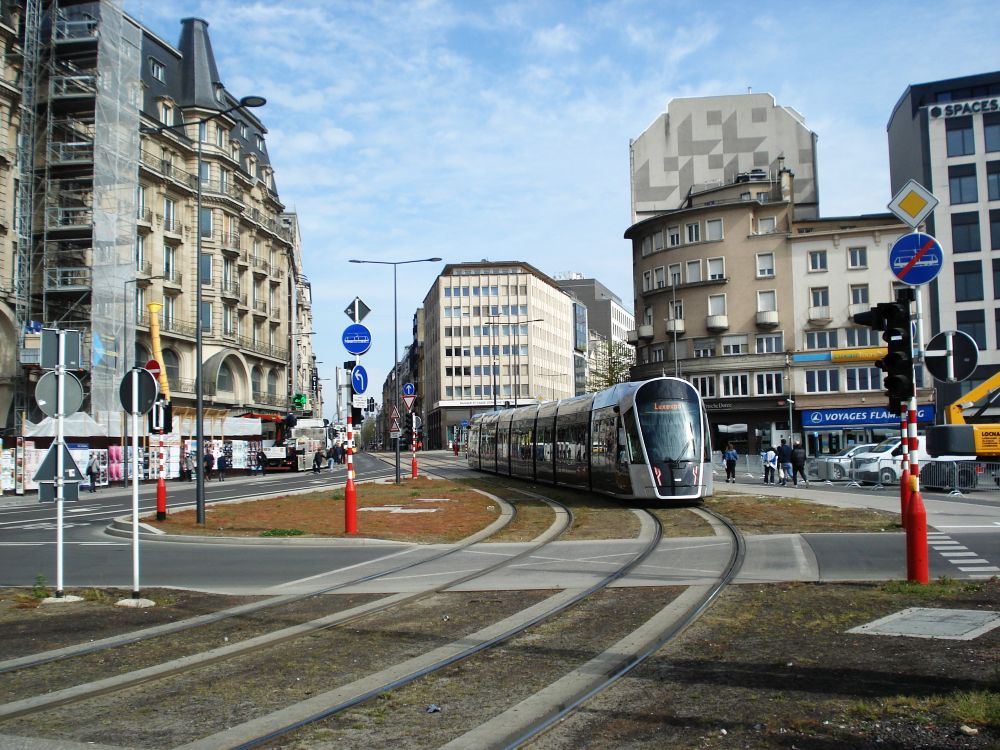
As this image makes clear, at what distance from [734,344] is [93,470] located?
4423 cm

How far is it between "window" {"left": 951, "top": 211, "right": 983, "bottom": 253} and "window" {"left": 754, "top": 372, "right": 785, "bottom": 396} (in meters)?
14.3

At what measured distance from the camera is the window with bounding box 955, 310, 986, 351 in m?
61.1

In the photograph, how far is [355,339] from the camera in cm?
1922

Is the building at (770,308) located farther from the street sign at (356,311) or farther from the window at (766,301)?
the street sign at (356,311)

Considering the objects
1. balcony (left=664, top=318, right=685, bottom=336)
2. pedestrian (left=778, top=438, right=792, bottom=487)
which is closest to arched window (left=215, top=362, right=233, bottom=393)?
balcony (left=664, top=318, right=685, bottom=336)

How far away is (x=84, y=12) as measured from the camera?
47.3 meters

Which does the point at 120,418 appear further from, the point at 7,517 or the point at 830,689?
the point at 830,689

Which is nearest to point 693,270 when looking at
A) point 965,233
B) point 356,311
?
point 965,233

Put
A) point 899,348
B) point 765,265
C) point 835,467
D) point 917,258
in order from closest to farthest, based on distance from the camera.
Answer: point 899,348, point 917,258, point 835,467, point 765,265

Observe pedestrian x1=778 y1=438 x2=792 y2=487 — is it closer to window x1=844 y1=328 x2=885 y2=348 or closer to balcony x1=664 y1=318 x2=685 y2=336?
window x1=844 y1=328 x2=885 y2=348

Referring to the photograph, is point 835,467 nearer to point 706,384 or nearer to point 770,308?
point 706,384

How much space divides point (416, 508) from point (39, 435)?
2318cm

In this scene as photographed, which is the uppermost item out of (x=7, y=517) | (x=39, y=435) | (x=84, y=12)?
(x=84, y=12)

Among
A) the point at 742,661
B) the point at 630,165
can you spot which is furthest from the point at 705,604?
the point at 630,165
